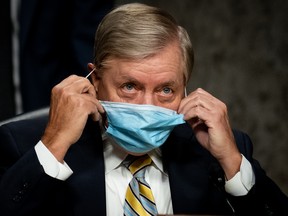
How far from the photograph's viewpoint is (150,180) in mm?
2469

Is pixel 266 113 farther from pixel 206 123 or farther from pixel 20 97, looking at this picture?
pixel 206 123

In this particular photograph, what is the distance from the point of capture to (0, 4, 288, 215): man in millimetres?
2260

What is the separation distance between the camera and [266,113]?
4090mm

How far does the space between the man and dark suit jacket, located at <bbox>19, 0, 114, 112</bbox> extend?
38.9 inches

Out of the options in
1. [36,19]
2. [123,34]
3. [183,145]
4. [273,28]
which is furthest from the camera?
[273,28]

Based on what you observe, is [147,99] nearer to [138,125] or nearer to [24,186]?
[138,125]

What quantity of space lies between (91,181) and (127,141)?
182mm

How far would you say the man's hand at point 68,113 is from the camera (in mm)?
2258

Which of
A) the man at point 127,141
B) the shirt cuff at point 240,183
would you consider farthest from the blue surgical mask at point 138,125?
the shirt cuff at point 240,183

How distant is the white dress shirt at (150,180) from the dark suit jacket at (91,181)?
0.10 feet

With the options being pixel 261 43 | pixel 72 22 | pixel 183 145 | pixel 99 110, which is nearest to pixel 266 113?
pixel 261 43

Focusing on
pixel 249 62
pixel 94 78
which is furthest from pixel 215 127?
pixel 249 62

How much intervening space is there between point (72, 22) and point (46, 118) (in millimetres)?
1018

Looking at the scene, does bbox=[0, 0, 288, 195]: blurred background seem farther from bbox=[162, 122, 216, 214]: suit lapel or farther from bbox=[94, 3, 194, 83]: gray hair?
bbox=[94, 3, 194, 83]: gray hair
